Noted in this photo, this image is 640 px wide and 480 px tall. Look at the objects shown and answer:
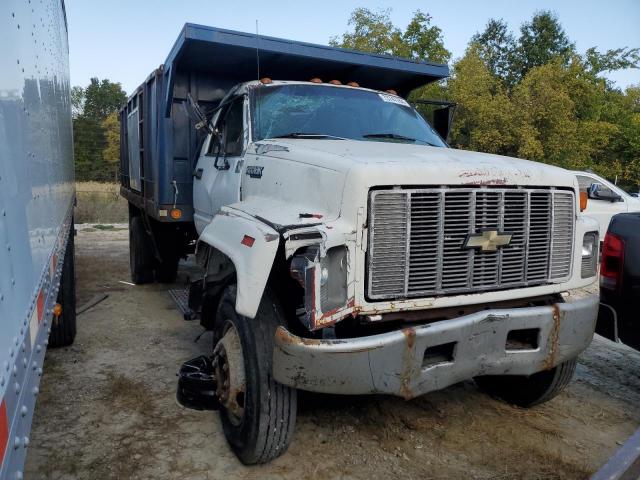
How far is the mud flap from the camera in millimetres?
3225

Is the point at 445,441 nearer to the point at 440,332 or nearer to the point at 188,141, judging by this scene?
the point at 440,332

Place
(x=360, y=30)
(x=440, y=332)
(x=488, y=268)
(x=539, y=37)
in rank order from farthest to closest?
(x=539, y=37) < (x=360, y=30) < (x=488, y=268) < (x=440, y=332)

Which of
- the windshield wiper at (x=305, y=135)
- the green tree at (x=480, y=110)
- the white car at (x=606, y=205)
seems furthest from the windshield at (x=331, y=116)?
the green tree at (x=480, y=110)

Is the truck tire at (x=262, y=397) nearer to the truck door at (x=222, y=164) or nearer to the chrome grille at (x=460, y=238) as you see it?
the chrome grille at (x=460, y=238)

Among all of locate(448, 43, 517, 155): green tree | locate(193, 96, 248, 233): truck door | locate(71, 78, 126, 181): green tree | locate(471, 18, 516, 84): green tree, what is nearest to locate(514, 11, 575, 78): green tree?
locate(471, 18, 516, 84): green tree

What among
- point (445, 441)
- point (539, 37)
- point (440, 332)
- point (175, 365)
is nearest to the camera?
point (440, 332)

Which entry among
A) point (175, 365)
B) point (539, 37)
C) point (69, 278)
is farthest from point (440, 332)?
point (539, 37)

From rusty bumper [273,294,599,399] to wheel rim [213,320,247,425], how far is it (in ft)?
1.47

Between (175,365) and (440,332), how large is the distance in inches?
107

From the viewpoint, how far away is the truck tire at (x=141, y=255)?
7.30m

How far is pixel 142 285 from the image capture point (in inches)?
299

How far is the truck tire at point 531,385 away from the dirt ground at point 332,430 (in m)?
0.09

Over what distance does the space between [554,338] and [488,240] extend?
682 mm

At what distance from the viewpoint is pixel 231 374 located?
3.02 meters
